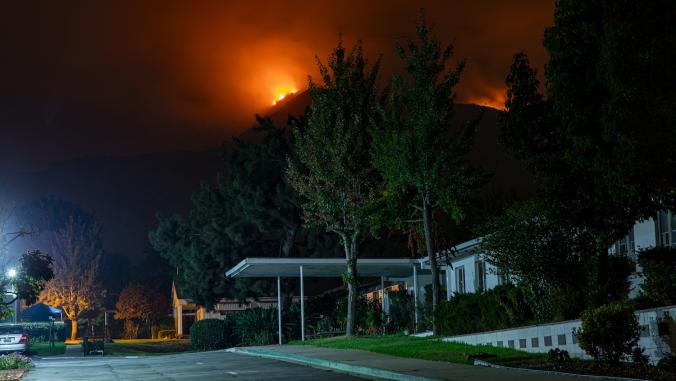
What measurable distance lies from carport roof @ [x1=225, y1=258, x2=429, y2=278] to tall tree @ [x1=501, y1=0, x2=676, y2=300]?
2117 centimetres

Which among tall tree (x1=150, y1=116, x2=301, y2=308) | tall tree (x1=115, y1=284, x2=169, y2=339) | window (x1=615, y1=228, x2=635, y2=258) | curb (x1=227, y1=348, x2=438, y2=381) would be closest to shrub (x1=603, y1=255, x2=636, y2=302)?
window (x1=615, y1=228, x2=635, y2=258)

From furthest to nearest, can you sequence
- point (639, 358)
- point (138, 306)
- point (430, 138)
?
point (138, 306)
point (430, 138)
point (639, 358)

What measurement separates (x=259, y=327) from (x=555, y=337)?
2600cm

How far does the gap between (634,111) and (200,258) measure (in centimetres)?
4202

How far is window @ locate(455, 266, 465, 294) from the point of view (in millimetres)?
38156

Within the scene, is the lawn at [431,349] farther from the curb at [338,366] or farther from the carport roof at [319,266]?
the carport roof at [319,266]

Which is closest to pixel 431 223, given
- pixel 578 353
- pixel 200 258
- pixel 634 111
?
pixel 578 353

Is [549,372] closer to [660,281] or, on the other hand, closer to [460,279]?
[660,281]

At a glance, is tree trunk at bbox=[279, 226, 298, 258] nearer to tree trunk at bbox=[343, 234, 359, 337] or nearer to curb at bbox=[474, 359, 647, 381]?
tree trunk at bbox=[343, 234, 359, 337]

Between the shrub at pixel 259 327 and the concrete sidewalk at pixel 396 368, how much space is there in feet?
46.5

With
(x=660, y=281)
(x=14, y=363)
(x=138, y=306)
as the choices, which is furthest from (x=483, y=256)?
(x=138, y=306)

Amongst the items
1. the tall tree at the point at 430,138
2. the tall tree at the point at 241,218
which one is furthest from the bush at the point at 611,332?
the tall tree at the point at 241,218

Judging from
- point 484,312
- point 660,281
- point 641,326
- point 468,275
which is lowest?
point 641,326

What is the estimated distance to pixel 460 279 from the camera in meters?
38.6
